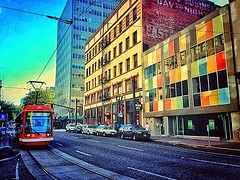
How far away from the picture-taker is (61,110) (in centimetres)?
Result: 9306

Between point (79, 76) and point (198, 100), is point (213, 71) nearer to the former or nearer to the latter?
point (198, 100)

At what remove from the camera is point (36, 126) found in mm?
15891

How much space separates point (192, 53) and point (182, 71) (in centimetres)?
236

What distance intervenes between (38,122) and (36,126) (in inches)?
12.7

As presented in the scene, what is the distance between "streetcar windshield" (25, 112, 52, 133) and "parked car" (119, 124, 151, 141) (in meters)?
10.9

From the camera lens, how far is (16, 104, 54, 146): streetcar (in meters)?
15.4

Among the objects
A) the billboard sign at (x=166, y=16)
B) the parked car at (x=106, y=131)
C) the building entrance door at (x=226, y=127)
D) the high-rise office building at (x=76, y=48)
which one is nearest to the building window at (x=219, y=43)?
the building entrance door at (x=226, y=127)

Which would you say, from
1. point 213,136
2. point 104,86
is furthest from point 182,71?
point 104,86

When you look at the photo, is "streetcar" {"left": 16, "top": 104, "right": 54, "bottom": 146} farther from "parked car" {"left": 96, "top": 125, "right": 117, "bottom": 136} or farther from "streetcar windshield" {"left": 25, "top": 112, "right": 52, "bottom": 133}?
"parked car" {"left": 96, "top": 125, "right": 117, "bottom": 136}

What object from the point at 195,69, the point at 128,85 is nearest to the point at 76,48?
the point at 128,85

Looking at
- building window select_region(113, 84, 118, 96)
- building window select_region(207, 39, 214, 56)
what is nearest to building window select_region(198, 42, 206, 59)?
building window select_region(207, 39, 214, 56)

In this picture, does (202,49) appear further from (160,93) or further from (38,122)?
(38,122)

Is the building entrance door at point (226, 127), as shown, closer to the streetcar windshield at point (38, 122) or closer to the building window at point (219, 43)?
the building window at point (219, 43)

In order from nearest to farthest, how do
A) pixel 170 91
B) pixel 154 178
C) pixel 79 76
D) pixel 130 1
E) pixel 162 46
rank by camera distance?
pixel 154 178
pixel 170 91
pixel 162 46
pixel 130 1
pixel 79 76
